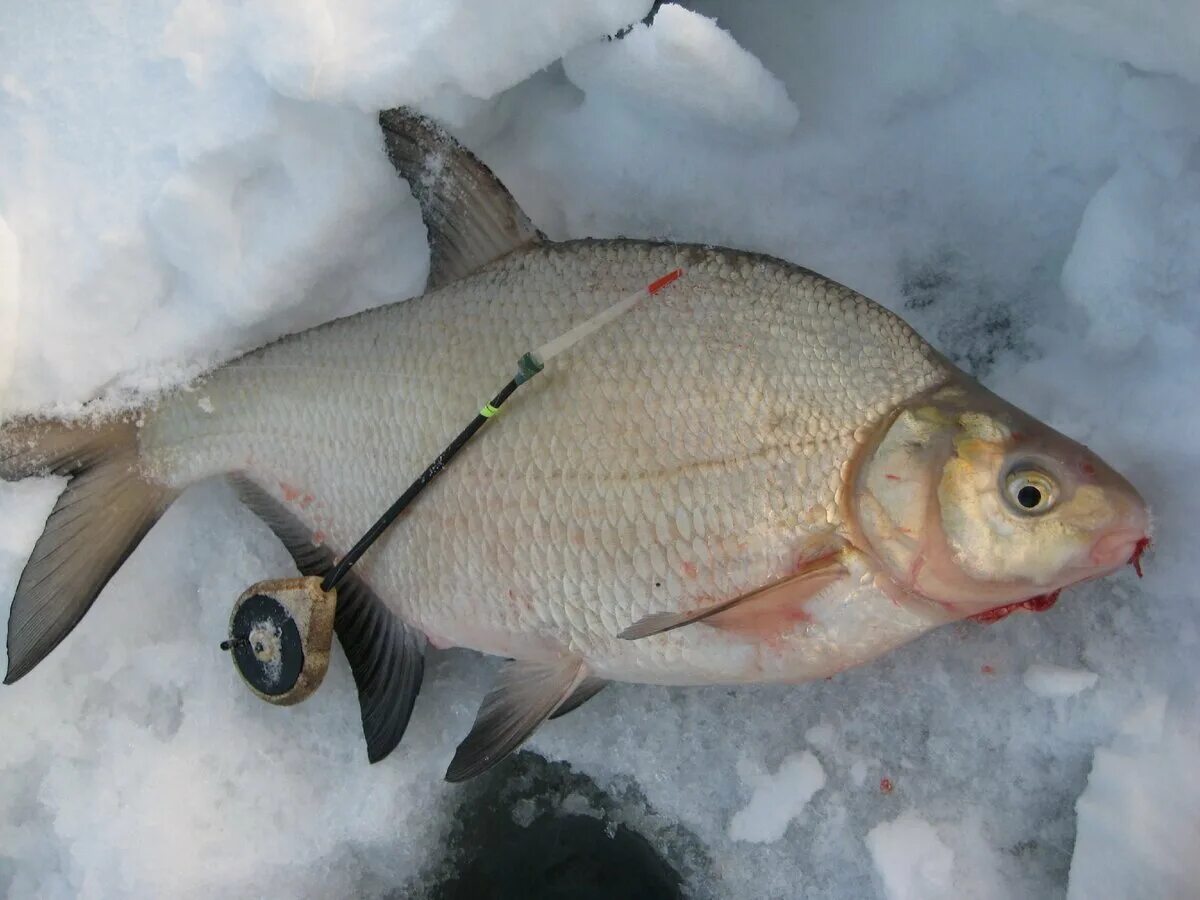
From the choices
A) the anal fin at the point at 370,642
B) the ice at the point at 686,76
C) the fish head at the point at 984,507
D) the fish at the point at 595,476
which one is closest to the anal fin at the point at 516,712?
the fish at the point at 595,476

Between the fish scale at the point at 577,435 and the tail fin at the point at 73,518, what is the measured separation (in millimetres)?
52

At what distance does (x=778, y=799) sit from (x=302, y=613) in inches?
31.5

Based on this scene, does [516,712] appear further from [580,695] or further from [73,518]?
[73,518]

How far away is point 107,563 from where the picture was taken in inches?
56.0

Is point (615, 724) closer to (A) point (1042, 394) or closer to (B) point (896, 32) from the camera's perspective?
(A) point (1042, 394)

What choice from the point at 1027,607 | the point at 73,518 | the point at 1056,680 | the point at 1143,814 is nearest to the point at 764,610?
the point at 1027,607

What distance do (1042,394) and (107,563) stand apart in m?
1.50

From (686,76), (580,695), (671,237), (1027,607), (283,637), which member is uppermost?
(686,76)

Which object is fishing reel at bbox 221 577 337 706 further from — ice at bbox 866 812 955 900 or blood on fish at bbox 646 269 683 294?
ice at bbox 866 812 955 900

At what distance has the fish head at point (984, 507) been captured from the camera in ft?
3.65

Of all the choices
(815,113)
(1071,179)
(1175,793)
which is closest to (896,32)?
(815,113)

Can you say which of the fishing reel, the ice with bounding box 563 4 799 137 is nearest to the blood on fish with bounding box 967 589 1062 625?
the ice with bounding box 563 4 799 137

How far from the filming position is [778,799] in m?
1.45

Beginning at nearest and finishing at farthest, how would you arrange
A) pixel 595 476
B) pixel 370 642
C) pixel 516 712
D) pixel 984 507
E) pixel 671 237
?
pixel 984 507, pixel 595 476, pixel 516 712, pixel 370 642, pixel 671 237
